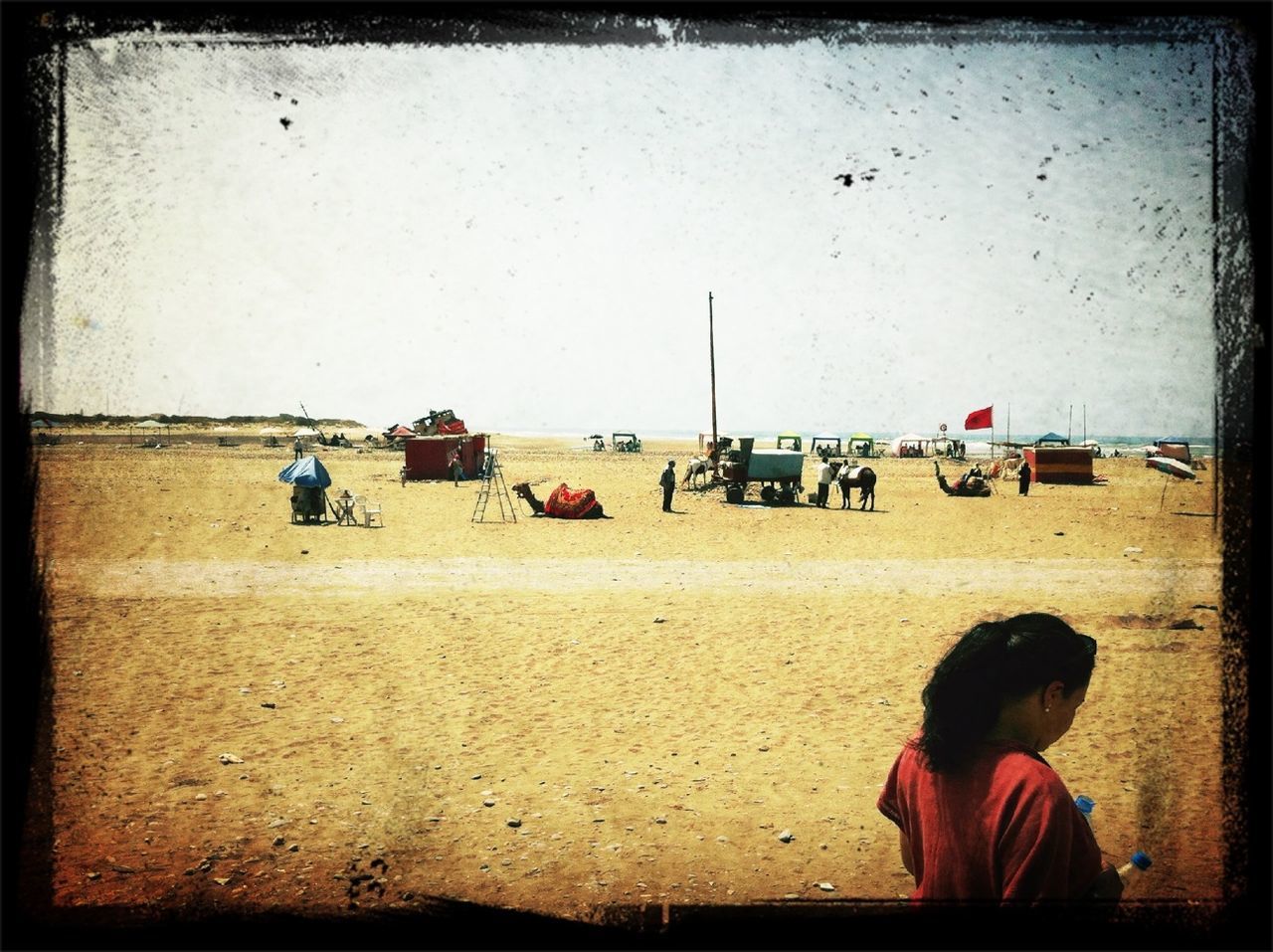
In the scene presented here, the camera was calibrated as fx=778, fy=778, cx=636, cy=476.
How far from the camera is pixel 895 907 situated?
2.14 metres

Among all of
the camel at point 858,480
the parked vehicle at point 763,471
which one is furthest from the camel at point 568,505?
the camel at point 858,480

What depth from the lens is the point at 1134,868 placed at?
2.05 meters

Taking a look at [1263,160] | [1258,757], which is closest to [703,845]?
[1258,757]

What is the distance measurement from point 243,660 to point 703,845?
531 centimetres

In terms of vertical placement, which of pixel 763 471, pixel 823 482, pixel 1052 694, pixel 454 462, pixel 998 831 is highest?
pixel 454 462

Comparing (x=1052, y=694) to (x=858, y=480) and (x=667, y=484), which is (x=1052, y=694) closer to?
(x=667, y=484)

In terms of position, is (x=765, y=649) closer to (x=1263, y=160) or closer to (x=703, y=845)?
(x=703, y=845)

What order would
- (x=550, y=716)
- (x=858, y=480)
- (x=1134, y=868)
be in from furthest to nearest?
(x=858, y=480) → (x=550, y=716) → (x=1134, y=868)

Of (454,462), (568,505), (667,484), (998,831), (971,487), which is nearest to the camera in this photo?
(998,831)

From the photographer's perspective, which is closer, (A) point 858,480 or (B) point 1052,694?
(B) point 1052,694

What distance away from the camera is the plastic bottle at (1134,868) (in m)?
1.99

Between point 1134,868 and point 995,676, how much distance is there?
719 mm

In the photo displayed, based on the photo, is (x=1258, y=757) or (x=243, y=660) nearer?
(x=1258, y=757)

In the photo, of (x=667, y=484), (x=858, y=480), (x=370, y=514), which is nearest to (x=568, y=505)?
(x=667, y=484)
